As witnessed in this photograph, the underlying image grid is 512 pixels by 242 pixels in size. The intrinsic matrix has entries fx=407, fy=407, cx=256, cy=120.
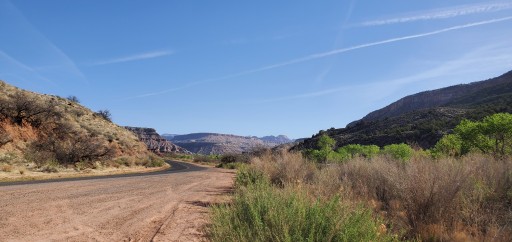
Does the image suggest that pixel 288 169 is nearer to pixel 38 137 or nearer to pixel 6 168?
pixel 6 168

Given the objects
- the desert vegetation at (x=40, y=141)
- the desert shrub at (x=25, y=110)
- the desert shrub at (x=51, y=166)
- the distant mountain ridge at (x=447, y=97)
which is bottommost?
the desert shrub at (x=51, y=166)

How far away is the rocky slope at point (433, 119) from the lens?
62.0m

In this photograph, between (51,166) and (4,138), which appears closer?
(51,166)

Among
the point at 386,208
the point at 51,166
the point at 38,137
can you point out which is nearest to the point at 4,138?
the point at 38,137

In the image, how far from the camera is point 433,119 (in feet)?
241

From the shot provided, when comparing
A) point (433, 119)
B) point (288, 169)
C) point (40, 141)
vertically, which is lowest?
point (288, 169)

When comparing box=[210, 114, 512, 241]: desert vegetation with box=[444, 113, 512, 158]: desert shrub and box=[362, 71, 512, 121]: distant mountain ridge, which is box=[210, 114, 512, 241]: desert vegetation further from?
box=[362, 71, 512, 121]: distant mountain ridge

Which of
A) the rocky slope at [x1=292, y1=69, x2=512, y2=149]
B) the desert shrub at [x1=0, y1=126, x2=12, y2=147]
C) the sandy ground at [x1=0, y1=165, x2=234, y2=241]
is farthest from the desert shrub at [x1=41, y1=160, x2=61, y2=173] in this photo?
the rocky slope at [x1=292, y1=69, x2=512, y2=149]

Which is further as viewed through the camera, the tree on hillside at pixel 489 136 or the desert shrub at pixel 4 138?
the desert shrub at pixel 4 138

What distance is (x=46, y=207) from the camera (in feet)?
41.0

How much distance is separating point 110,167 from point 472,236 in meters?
39.2

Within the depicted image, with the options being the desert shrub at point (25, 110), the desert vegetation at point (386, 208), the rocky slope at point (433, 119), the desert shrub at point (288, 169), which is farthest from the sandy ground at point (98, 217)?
the rocky slope at point (433, 119)

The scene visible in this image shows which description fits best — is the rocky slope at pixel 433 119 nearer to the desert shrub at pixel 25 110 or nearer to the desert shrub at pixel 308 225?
the desert shrub at pixel 308 225

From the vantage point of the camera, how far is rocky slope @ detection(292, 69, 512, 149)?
203 ft
